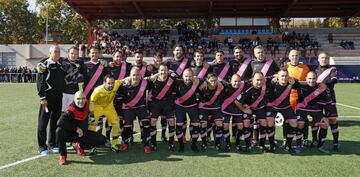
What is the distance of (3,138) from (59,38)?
52.2m

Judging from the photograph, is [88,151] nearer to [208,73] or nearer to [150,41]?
[208,73]

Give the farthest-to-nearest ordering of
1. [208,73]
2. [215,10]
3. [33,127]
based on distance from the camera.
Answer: [215,10] < [33,127] < [208,73]

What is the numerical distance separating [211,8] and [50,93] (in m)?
27.8

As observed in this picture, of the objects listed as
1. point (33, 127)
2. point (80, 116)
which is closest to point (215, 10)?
point (33, 127)

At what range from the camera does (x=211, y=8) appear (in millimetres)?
32906

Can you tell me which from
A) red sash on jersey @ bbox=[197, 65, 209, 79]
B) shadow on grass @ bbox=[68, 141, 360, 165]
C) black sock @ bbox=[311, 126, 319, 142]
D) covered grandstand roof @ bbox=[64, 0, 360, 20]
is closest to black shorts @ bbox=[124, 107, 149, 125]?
shadow on grass @ bbox=[68, 141, 360, 165]

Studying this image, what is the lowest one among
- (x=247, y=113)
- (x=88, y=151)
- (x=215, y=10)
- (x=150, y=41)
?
(x=88, y=151)

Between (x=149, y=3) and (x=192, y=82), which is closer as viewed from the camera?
(x=192, y=82)

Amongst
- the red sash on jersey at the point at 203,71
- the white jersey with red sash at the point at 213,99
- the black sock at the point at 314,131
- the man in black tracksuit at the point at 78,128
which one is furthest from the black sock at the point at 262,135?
the man in black tracksuit at the point at 78,128

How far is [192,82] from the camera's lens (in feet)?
22.0

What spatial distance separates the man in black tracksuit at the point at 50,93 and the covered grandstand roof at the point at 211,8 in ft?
84.7

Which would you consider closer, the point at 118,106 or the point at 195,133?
the point at 195,133

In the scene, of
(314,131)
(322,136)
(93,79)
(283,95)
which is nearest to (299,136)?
(322,136)

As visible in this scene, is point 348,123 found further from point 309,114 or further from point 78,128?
point 78,128
